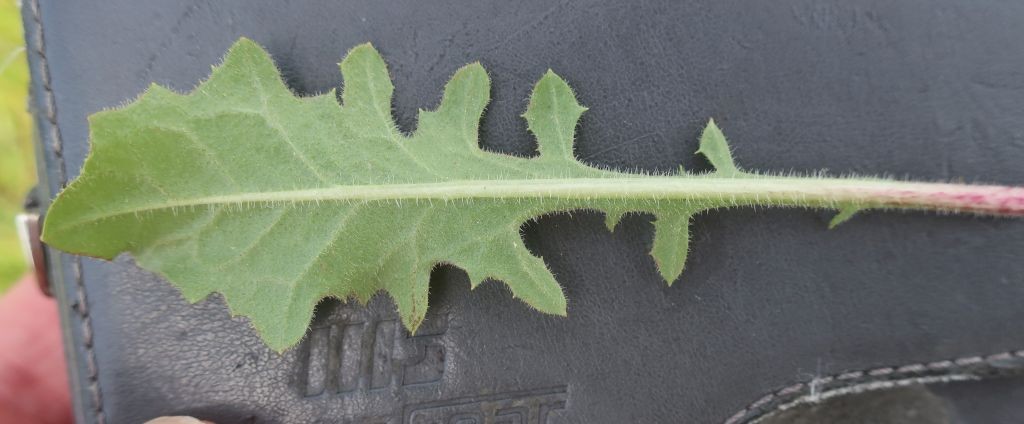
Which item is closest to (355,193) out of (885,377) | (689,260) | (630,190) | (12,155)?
(630,190)

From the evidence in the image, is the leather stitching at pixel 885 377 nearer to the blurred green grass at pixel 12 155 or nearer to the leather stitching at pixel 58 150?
the leather stitching at pixel 58 150

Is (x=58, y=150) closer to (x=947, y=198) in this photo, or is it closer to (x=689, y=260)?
(x=689, y=260)

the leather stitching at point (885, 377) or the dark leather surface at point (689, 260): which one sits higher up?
the dark leather surface at point (689, 260)

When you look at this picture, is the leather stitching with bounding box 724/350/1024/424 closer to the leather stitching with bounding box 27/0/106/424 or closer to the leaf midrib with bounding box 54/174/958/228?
the leaf midrib with bounding box 54/174/958/228

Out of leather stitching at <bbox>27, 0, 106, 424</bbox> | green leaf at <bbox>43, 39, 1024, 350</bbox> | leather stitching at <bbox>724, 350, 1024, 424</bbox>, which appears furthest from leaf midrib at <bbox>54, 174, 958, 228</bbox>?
leather stitching at <bbox>27, 0, 106, 424</bbox>

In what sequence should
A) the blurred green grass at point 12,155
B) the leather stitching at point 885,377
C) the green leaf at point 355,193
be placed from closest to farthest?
1. the green leaf at point 355,193
2. the leather stitching at point 885,377
3. the blurred green grass at point 12,155

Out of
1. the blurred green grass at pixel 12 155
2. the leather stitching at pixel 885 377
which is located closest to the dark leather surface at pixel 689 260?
the leather stitching at pixel 885 377
